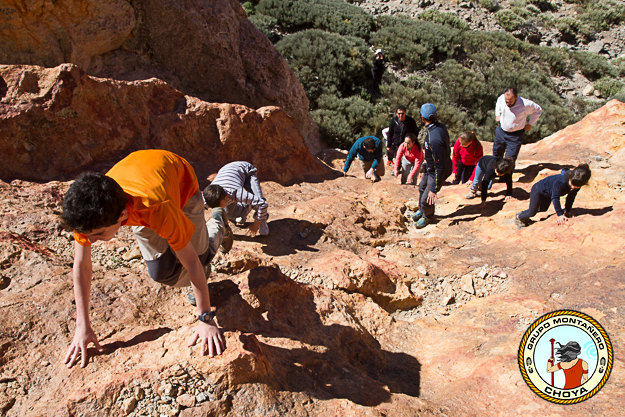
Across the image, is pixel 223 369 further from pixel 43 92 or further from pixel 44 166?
pixel 43 92

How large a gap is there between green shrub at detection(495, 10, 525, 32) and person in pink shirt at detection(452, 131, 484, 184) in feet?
61.7

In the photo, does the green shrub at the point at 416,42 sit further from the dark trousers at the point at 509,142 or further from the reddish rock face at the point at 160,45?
the dark trousers at the point at 509,142

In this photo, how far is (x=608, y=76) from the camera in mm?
19188

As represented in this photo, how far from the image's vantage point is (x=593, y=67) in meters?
19.3

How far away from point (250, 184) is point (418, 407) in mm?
3315

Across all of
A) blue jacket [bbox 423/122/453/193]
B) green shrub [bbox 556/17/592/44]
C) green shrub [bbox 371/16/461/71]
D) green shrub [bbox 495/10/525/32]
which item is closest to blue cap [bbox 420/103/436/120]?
blue jacket [bbox 423/122/453/193]

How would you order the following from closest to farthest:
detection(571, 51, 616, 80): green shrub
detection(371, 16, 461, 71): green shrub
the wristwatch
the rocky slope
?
the rocky slope, the wristwatch, detection(371, 16, 461, 71): green shrub, detection(571, 51, 616, 80): green shrub

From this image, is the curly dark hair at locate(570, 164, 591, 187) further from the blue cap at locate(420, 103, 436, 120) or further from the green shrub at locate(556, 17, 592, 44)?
the green shrub at locate(556, 17, 592, 44)

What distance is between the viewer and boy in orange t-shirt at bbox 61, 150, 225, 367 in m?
1.89

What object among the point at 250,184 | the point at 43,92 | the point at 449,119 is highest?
the point at 43,92

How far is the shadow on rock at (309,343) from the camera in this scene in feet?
8.60

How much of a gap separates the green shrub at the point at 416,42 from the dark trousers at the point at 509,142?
453 inches

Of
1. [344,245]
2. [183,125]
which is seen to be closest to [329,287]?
[344,245]

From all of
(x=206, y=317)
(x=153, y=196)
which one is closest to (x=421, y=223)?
(x=206, y=317)
